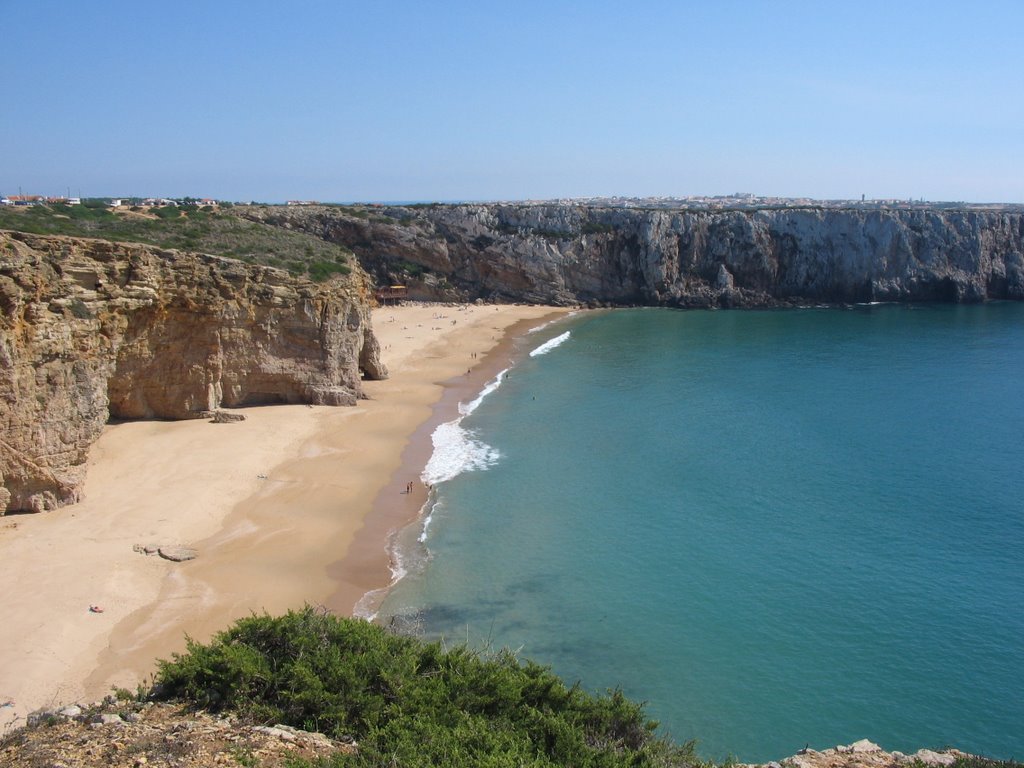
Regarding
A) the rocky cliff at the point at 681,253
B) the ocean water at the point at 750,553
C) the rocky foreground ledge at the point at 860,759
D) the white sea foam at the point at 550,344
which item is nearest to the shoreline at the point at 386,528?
the ocean water at the point at 750,553

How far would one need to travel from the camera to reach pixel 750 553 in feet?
70.9

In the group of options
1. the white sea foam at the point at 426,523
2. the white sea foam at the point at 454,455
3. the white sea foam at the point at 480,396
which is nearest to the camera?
the white sea foam at the point at 426,523

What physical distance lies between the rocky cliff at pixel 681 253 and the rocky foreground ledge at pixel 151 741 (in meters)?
60.7

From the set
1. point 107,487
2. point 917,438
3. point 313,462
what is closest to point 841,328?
point 917,438

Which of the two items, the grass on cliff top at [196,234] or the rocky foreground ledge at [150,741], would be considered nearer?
the rocky foreground ledge at [150,741]

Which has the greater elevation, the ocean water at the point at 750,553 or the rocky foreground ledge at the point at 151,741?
the rocky foreground ledge at the point at 151,741

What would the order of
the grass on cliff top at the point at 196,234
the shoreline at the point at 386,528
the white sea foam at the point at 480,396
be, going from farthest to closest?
the white sea foam at the point at 480,396 → the grass on cliff top at the point at 196,234 → the shoreline at the point at 386,528

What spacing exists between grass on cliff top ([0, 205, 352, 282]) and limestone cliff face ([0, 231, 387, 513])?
220 cm

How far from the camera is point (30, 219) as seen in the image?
3152 centimetres

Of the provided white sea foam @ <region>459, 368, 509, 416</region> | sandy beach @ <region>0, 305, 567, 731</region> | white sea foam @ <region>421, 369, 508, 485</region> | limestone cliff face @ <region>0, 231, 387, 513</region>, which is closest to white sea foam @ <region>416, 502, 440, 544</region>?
sandy beach @ <region>0, 305, 567, 731</region>

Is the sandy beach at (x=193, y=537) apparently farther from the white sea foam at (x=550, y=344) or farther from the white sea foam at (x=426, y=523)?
the white sea foam at (x=550, y=344)

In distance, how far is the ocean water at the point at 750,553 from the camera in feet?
51.7

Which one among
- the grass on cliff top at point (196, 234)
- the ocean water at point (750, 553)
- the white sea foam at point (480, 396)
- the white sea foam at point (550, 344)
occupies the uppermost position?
the grass on cliff top at point (196, 234)

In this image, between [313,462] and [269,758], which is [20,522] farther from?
[269,758]
